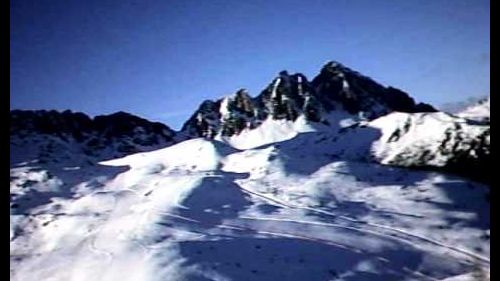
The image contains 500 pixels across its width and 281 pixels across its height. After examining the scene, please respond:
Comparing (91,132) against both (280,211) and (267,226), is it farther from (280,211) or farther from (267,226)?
(267,226)

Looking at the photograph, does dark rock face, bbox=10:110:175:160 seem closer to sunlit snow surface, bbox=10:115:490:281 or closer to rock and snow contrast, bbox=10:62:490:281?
rock and snow contrast, bbox=10:62:490:281

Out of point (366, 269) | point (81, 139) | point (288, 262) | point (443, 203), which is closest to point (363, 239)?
point (366, 269)

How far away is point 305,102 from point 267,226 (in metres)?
64.6

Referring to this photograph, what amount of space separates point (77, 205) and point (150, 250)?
38.8ft

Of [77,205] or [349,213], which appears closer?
[349,213]

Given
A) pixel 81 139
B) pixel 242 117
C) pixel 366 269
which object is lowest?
pixel 366 269

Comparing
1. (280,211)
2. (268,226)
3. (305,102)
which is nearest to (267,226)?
(268,226)

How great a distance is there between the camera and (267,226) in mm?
17344

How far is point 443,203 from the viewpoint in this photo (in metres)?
18.6

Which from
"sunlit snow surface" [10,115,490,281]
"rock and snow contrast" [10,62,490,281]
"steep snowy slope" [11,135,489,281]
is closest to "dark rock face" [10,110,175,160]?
"rock and snow contrast" [10,62,490,281]

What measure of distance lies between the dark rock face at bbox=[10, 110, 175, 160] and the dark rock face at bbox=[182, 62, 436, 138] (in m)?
10.3

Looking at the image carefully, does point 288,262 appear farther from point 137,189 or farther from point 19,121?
point 19,121

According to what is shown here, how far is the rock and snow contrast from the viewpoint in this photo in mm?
13852

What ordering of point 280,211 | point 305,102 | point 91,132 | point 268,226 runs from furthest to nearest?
1. point 305,102
2. point 91,132
3. point 280,211
4. point 268,226
